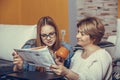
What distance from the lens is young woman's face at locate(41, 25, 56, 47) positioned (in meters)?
2.34

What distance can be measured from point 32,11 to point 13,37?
0.81m

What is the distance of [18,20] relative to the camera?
423 centimetres

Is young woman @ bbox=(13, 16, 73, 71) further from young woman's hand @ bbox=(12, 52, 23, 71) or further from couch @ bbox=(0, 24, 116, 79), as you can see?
couch @ bbox=(0, 24, 116, 79)

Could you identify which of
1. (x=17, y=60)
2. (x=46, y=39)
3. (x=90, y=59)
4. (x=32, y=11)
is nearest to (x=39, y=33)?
(x=46, y=39)

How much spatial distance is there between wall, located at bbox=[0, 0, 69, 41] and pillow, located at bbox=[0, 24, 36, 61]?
0.56 meters

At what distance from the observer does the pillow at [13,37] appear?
3146 millimetres

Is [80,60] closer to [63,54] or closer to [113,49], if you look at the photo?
[63,54]

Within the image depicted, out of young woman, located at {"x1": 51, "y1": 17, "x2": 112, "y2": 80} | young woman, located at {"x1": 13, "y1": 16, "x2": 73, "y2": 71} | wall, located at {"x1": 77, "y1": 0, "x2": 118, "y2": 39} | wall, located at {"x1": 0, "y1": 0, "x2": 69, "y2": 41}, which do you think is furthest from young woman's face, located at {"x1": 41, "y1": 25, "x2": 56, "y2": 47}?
wall, located at {"x1": 77, "y1": 0, "x2": 118, "y2": 39}

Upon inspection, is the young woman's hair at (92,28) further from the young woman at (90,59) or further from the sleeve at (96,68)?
the sleeve at (96,68)

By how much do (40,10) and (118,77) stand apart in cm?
186

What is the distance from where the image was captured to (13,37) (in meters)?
3.30

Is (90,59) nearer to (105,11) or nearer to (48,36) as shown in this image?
(48,36)

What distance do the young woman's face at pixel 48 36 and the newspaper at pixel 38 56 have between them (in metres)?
0.27

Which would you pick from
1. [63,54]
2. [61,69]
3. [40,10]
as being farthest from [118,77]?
[40,10]
